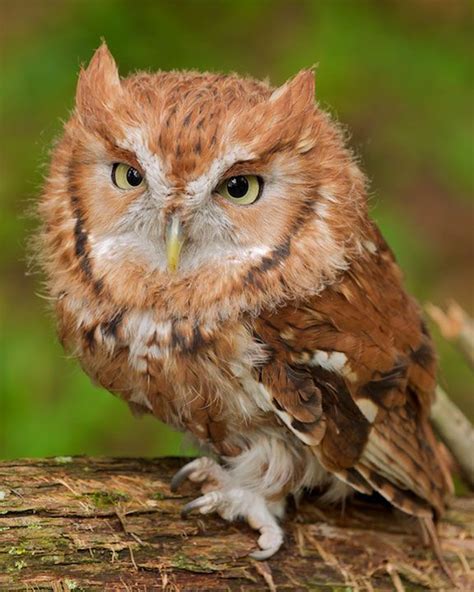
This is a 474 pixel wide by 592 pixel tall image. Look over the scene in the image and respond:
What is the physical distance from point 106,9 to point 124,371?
2449 millimetres

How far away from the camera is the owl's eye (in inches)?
108

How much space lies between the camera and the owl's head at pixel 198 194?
2.67 meters

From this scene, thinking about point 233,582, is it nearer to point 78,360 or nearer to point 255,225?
point 78,360

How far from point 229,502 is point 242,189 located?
96cm

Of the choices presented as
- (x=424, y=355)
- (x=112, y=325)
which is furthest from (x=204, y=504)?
(x=424, y=355)

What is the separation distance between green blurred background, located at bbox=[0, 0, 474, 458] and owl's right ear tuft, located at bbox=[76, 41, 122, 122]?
1.55 metres

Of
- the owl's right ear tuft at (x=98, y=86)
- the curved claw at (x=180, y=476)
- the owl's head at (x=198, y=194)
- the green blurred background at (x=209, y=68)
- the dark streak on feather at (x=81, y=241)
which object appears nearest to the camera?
the owl's head at (x=198, y=194)

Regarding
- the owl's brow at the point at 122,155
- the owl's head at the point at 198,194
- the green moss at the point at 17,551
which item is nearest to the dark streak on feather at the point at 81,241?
the owl's head at the point at 198,194

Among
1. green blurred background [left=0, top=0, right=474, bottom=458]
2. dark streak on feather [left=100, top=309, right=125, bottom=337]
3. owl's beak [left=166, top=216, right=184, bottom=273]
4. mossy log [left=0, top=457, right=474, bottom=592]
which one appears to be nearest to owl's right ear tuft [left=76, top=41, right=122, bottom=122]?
owl's beak [left=166, top=216, right=184, bottom=273]

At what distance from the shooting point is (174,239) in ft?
8.82

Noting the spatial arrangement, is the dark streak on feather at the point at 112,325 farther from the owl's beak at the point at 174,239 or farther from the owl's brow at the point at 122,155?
the owl's brow at the point at 122,155

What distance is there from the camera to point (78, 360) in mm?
3191

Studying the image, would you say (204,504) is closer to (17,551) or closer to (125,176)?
(17,551)

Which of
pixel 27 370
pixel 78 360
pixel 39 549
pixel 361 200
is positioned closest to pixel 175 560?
pixel 39 549
